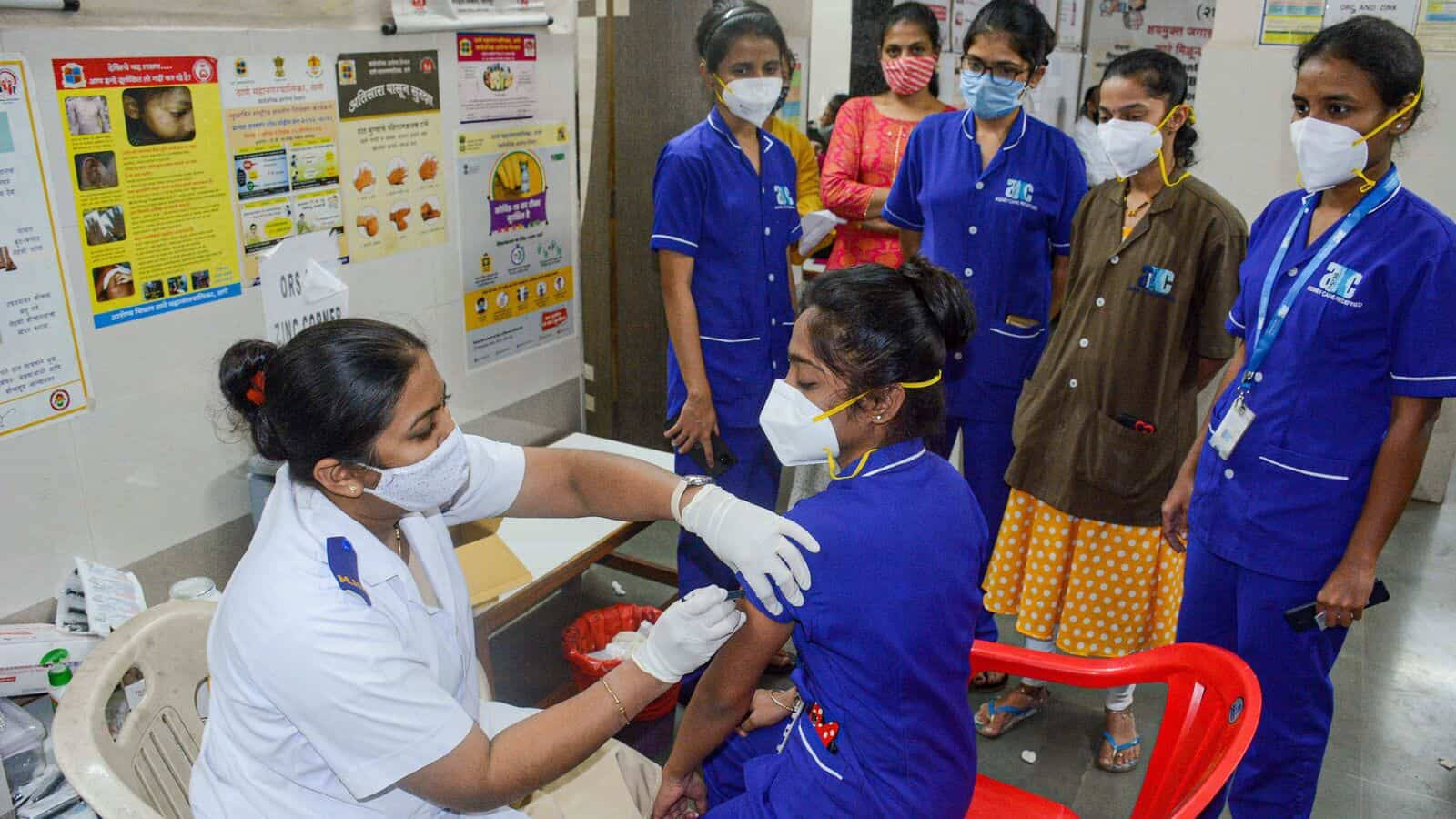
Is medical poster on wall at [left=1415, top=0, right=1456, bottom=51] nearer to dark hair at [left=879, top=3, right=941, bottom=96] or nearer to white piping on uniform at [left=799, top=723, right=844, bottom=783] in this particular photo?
dark hair at [left=879, top=3, right=941, bottom=96]

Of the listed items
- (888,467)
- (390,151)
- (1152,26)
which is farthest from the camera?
(1152,26)

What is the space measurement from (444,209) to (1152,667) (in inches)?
76.3

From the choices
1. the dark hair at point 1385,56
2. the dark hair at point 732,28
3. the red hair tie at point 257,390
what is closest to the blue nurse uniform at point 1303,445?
the dark hair at point 1385,56

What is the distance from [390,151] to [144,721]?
4.63ft

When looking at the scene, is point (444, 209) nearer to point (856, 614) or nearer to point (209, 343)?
point (209, 343)

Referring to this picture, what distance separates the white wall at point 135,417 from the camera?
180cm

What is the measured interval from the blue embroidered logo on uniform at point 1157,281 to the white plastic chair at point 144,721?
76.9 inches

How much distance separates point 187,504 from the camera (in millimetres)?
2127

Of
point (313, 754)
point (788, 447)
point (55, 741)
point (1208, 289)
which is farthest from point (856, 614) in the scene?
point (1208, 289)

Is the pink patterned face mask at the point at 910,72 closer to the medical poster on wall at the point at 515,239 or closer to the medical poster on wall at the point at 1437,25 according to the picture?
the medical poster on wall at the point at 515,239

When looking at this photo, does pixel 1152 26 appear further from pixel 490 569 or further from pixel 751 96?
pixel 490 569

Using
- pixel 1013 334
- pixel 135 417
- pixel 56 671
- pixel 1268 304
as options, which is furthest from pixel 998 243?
pixel 56 671

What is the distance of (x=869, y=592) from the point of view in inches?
52.6

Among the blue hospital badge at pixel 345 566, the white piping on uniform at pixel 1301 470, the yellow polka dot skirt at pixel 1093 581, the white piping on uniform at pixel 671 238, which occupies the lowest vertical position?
the yellow polka dot skirt at pixel 1093 581
